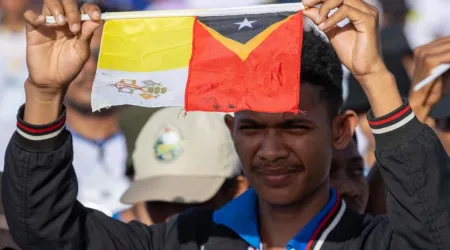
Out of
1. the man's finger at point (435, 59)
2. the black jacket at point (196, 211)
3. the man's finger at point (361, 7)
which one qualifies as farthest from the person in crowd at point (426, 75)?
the man's finger at point (361, 7)

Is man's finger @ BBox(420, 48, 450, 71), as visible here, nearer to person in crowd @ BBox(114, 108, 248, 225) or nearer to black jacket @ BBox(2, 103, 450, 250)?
black jacket @ BBox(2, 103, 450, 250)

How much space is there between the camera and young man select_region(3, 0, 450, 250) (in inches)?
124

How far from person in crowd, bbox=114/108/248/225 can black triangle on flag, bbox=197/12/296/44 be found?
1.27 metres

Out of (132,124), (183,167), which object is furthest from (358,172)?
(132,124)

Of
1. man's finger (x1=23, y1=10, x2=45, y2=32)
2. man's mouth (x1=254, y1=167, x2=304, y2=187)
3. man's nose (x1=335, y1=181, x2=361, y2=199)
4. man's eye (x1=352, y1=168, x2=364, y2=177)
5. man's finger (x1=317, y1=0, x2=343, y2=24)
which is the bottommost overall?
man's nose (x1=335, y1=181, x2=361, y2=199)

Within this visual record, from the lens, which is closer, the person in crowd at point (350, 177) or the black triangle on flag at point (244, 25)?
the black triangle on flag at point (244, 25)

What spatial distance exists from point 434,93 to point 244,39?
3.00 feet

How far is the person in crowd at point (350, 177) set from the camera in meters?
4.53

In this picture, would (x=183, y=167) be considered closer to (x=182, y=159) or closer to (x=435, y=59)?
(x=182, y=159)

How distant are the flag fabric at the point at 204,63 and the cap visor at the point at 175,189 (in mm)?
1218

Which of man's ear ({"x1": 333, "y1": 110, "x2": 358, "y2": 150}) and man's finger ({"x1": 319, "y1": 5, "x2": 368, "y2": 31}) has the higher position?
man's finger ({"x1": 319, "y1": 5, "x2": 368, "y2": 31})

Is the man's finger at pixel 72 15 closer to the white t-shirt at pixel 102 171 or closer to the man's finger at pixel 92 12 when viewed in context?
A: the man's finger at pixel 92 12

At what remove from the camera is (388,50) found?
683 cm

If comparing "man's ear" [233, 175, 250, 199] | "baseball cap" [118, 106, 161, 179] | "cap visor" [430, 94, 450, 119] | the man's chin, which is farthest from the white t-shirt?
the man's chin
